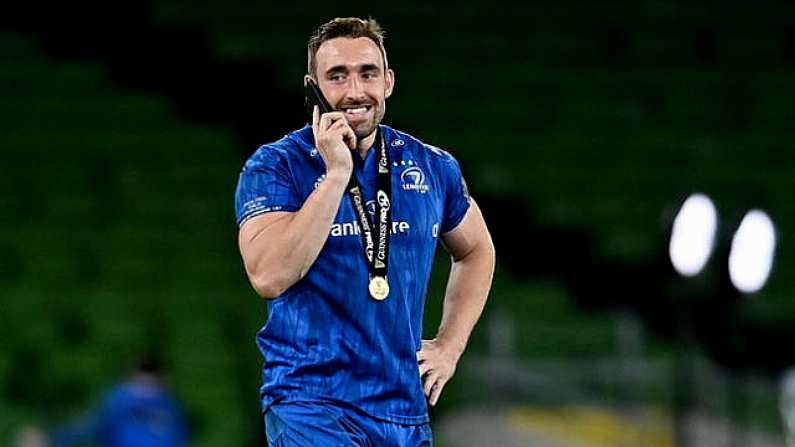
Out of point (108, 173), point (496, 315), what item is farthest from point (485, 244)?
point (108, 173)

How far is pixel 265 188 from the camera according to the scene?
3.34m

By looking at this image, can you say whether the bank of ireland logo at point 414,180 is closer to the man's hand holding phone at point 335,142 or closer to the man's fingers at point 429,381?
the man's hand holding phone at point 335,142

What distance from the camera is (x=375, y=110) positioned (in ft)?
11.1

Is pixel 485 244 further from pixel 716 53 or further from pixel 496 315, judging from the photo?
pixel 716 53

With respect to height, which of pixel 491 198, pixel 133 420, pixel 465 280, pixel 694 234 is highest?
pixel 465 280

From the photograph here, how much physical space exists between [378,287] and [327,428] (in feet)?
0.99

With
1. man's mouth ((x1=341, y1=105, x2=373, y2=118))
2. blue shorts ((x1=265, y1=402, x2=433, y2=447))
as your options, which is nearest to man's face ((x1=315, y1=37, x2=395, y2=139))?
man's mouth ((x1=341, y1=105, x2=373, y2=118))

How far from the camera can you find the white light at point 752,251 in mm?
7867

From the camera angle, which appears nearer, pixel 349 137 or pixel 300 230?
pixel 300 230

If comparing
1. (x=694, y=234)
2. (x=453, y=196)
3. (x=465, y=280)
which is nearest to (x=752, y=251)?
(x=694, y=234)

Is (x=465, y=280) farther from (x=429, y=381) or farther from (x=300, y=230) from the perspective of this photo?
(x=300, y=230)

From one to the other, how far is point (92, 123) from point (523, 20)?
3.36 m

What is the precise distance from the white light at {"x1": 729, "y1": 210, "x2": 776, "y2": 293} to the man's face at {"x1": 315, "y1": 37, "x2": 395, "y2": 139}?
4771 millimetres

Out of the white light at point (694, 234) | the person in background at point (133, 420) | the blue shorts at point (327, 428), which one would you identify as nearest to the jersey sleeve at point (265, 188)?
the blue shorts at point (327, 428)
